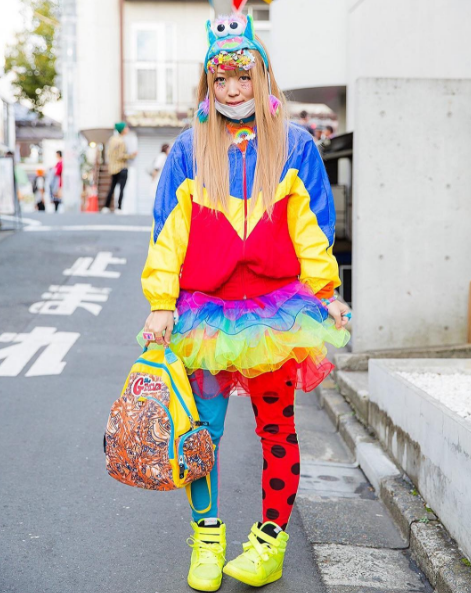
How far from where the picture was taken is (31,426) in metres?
5.09

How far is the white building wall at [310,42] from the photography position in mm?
12047

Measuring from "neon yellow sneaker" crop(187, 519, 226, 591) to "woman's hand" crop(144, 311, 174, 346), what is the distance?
0.75m

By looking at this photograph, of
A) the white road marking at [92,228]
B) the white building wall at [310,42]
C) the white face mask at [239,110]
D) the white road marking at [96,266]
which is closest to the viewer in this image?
the white face mask at [239,110]

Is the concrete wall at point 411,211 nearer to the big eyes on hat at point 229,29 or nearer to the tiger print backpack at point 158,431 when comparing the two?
the big eyes on hat at point 229,29

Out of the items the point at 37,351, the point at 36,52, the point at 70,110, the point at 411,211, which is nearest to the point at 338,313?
the point at 411,211

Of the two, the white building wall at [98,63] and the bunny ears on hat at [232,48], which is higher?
the white building wall at [98,63]

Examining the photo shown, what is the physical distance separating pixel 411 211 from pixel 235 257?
3.72 metres

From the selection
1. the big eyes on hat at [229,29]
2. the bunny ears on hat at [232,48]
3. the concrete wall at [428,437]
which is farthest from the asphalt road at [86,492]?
the big eyes on hat at [229,29]

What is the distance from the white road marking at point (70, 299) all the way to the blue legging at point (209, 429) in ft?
18.3

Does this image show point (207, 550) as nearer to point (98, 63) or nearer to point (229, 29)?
point (229, 29)

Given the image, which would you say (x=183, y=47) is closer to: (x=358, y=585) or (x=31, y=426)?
(x=31, y=426)

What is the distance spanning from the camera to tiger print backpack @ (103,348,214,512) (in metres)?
2.83

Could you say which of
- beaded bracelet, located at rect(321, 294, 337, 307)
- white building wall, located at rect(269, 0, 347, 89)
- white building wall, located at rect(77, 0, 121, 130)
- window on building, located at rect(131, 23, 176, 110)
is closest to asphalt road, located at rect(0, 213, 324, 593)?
beaded bracelet, located at rect(321, 294, 337, 307)

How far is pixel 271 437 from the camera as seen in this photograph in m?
3.05
